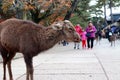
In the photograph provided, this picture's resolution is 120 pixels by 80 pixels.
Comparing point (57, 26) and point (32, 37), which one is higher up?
point (57, 26)

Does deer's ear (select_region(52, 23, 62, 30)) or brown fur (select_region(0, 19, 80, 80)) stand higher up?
deer's ear (select_region(52, 23, 62, 30))

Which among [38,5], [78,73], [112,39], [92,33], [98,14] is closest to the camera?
[78,73]

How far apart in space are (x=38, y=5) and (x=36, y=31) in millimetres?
19747

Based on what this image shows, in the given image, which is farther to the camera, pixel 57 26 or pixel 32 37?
pixel 32 37

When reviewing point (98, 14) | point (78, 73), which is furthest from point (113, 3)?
point (78, 73)

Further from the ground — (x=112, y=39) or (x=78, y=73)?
(x=78, y=73)

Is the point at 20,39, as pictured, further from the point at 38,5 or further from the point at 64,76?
the point at 38,5

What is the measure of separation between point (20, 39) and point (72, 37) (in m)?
1.08

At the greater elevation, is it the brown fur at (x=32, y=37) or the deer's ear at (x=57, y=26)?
the deer's ear at (x=57, y=26)

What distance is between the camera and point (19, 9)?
85.6ft

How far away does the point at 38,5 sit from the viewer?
2764 cm

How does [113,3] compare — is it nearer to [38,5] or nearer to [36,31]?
[38,5]

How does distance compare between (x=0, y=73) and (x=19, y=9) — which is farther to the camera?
(x=19, y=9)

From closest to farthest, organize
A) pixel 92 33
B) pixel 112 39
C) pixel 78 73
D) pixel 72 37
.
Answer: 1. pixel 72 37
2. pixel 78 73
3. pixel 92 33
4. pixel 112 39
